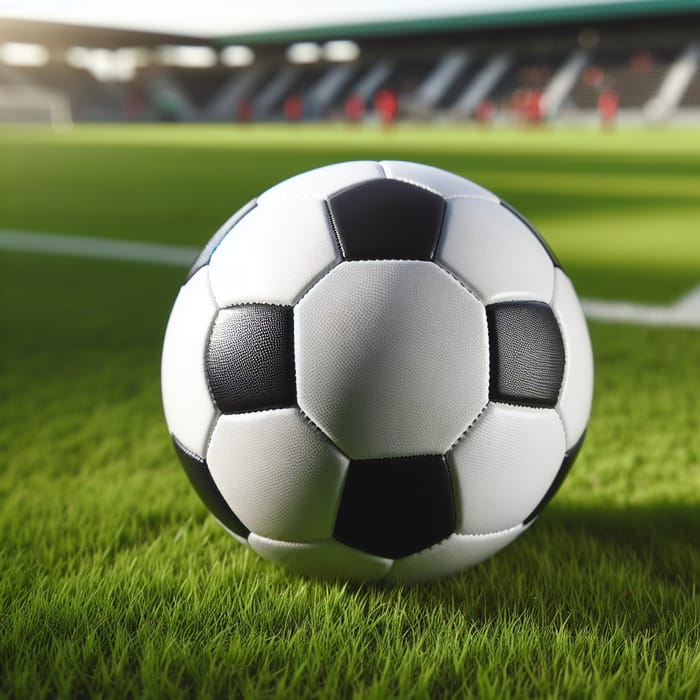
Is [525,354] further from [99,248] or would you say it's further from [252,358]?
[99,248]

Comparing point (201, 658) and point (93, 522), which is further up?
point (201, 658)

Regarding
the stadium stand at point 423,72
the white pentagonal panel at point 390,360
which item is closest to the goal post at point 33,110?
the stadium stand at point 423,72

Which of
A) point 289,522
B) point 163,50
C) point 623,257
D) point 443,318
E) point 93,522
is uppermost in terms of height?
point 443,318

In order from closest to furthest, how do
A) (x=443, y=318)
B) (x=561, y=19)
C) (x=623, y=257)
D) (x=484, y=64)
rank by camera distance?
(x=443, y=318)
(x=623, y=257)
(x=561, y=19)
(x=484, y=64)

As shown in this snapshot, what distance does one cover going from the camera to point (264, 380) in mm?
1706

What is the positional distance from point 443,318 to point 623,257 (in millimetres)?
4769

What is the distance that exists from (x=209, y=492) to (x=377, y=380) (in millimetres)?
534

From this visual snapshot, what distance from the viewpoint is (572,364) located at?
1857 mm

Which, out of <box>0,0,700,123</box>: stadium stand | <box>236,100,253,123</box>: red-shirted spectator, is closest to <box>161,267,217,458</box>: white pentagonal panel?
<box>0,0,700,123</box>: stadium stand

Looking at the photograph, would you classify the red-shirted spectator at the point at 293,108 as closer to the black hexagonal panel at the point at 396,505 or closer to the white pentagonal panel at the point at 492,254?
the white pentagonal panel at the point at 492,254

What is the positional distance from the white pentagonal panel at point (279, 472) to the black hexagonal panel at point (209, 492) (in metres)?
0.03

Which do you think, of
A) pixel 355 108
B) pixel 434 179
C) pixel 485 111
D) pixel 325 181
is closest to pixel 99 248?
pixel 325 181

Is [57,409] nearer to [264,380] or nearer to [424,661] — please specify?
[264,380]

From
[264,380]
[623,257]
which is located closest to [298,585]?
[264,380]
